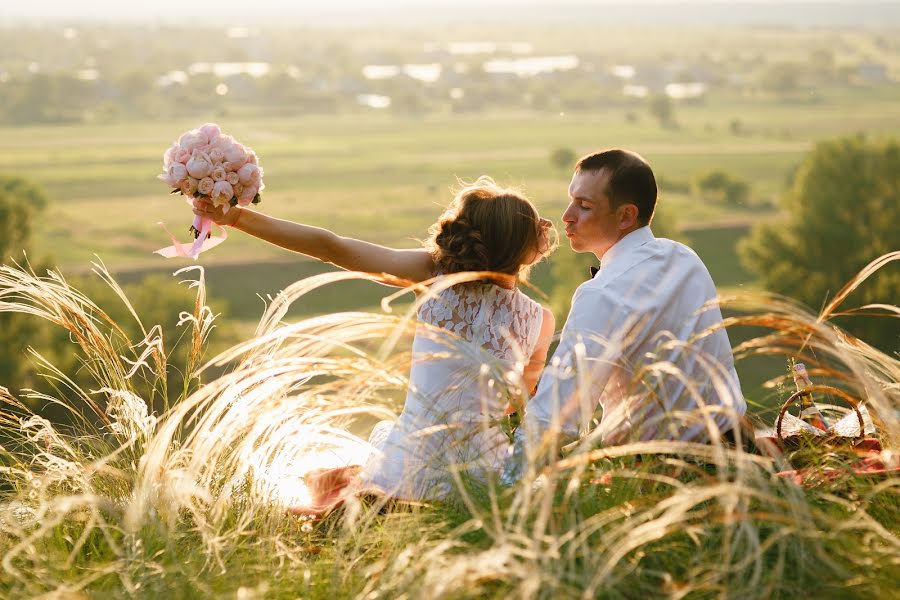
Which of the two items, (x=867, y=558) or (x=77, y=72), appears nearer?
(x=867, y=558)

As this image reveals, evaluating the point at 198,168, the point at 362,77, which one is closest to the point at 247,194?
the point at 198,168

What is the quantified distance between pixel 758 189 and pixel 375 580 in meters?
90.8

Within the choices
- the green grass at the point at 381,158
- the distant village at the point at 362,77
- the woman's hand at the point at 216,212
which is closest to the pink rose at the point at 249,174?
the woman's hand at the point at 216,212

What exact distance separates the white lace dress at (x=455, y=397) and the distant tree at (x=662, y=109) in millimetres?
105058

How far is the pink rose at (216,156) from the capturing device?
3.31 m

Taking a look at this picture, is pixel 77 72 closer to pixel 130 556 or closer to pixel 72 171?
pixel 72 171

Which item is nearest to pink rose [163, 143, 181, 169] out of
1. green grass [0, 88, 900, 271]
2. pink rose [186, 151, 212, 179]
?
pink rose [186, 151, 212, 179]

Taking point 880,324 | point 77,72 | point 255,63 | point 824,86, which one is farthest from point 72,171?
point 824,86

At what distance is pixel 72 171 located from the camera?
92.4 meters

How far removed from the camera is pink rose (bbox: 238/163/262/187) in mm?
3318

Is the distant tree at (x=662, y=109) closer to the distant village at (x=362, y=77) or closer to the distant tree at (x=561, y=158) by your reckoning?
the distant village at (x=362, y=77)

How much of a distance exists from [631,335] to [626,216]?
57cm

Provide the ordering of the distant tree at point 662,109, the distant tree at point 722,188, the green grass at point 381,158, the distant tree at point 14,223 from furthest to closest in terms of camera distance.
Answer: the distant tree at point 662,109
the distant tree at point 722,188
the green grass at point 381,158
the distant tree at point 14,223

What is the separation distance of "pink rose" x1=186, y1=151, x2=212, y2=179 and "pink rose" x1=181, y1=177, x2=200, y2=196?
20 millimetres
